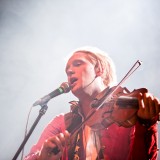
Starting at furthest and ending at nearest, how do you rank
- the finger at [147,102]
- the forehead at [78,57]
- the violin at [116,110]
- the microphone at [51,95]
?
the forehead at [78,57] < the microphone at [51,95] < the violin at [116,110] < the finger at [147,102]

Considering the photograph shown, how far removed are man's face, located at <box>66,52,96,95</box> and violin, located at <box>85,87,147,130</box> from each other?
328 millimetres

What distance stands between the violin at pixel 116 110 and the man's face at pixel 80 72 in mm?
328

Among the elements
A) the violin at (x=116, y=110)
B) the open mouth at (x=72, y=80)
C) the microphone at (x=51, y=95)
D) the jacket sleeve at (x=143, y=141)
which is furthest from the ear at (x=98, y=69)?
the jacket sleeve at (x=143, y=141)

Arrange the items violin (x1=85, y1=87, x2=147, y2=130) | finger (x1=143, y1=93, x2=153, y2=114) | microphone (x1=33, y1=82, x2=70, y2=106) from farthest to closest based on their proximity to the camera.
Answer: microphone (x1=33, y1=82, x2=70, y2=106) < violin (x1=85, y1=87, x2=147, y2=130) < finger (x1=143, y1=93, x2=153, y2=114)

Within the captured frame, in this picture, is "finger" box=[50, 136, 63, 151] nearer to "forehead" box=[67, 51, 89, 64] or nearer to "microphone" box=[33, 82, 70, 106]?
"microphone" box=[33, 82, 70, 106]

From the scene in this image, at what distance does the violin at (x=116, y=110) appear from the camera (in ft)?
6.07

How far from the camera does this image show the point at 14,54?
4383 mm

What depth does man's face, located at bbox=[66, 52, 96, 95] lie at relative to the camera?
8.55 feet

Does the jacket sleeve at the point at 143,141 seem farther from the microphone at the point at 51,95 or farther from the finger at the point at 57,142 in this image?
the microphone at the point at 51,95

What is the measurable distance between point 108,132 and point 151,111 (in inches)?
26.9

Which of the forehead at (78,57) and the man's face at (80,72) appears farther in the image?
the forehead at (78,57)

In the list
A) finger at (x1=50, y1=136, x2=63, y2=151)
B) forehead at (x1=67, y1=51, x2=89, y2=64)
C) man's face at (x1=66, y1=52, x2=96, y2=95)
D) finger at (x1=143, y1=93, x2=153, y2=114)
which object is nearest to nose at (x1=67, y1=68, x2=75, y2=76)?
man's face at (x1=66, y1=52, x2=96, y2=95)

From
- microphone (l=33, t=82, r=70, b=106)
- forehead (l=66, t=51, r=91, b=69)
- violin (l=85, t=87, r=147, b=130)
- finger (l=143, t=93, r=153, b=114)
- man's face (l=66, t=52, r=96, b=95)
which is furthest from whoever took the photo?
forehead (l=66, t=51, r=91, b=69)

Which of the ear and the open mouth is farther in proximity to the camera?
the ear
